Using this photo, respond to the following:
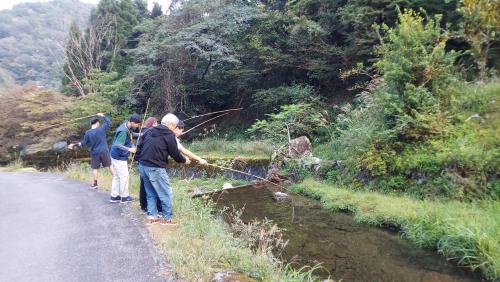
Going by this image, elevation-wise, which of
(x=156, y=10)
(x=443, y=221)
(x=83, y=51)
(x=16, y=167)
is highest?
(x=156, y=10)

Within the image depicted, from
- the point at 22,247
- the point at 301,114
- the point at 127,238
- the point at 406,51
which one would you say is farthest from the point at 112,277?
the point at 301,114

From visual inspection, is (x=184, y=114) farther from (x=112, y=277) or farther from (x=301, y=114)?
(x=112, y=277)

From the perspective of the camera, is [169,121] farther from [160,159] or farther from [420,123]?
[420,123]

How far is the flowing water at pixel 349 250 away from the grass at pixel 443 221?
0.74ft

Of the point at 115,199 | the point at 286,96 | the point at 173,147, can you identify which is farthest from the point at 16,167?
the point at 173,147

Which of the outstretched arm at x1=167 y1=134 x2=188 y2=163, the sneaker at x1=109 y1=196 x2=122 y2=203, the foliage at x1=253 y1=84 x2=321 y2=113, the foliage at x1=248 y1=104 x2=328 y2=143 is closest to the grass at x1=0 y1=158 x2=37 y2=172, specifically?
the foliage at x1=253 y1=84 x2=321 y2=113

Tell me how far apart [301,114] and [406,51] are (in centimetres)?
661

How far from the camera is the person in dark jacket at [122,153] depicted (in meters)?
8.33

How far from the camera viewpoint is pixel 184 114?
2272 cm

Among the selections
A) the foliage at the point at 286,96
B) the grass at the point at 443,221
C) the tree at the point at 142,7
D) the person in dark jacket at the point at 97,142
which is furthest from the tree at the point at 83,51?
the grass at the point at 443,221

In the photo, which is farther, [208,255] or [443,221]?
[443,221]

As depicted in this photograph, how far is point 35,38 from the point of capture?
52.9m

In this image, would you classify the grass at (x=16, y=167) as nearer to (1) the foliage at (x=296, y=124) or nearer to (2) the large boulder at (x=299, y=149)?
(1) the foliage at (x=296, y=124)

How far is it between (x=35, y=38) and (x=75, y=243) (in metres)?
55.5
